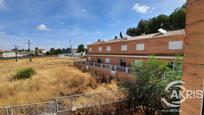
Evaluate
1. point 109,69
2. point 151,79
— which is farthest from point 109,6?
point 151,79

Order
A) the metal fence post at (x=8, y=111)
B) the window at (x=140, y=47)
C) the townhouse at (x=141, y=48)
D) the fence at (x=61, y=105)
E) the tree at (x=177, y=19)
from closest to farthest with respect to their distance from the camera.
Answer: the metal fence post at (x=8, y=111) → the fence at (x=61, y=105) → the townhouse at (x=141, y=48) → the window at (x=140, y=47) → the tree at (x=177, y=19)

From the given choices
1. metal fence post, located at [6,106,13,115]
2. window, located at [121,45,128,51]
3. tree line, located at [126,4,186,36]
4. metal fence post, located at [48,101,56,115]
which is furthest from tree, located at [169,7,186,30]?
metal fence post, located at [6,106,13,115]

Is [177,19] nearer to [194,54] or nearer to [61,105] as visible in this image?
[61,105]

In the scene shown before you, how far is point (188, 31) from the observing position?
1.61 metres

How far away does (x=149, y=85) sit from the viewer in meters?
6.32

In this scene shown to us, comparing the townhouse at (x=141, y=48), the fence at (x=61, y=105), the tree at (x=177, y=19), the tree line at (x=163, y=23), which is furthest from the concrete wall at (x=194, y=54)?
the tree at (x=177, y=19)

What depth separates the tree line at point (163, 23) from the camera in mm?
25016

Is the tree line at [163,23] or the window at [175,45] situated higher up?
the tree line at [163,23]

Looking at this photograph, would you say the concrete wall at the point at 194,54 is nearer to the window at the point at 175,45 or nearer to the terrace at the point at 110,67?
the terrace at the point at 110,67

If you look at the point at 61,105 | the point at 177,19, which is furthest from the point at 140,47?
the point at 177,19

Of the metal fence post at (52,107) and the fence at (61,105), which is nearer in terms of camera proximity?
the fence at (61,105)

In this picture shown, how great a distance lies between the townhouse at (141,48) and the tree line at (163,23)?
8876mm

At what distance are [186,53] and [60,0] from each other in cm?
1249

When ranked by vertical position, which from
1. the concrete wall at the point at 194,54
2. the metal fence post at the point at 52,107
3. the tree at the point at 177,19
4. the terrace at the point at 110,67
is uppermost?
the tree at the point at 177,19
